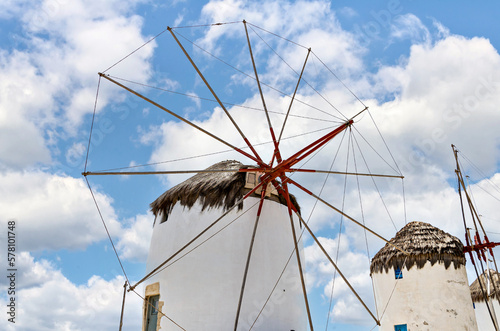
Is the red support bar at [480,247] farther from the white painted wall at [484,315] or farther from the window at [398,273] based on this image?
the white painted wall at [484,315]

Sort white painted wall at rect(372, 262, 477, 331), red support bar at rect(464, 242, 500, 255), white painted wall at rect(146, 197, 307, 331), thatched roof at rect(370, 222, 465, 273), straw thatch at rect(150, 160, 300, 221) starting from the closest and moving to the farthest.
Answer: white painted wall at rect(146, 197, 307, 331)
straw thatch at rect(150, 160, 300, 221)
white painted wall at rect(372, 262, 477, 331)
thatched roof at rect(370, 222, 465, 273)
red support bar at rect(464, 242, 500, 255)

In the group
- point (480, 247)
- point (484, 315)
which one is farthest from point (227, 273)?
point (484, 315)

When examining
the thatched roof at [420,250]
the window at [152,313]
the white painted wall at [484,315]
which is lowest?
the window at [152,313]

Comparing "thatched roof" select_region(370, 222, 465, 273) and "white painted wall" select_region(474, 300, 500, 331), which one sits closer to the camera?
"thatched roof" select_region(370, 222, 465, 273)

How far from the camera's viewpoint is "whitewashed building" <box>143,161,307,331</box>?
881 centimetres

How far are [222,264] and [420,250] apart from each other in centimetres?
609

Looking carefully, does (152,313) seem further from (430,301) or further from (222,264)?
(430,301)

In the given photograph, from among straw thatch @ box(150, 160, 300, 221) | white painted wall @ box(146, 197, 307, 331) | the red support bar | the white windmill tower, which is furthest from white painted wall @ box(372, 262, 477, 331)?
straw thatch @ box(150, 160, 300, 221)

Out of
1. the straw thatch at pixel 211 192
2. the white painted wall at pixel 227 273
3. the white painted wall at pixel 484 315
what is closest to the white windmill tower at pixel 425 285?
the white painted wall at pixel 227 273

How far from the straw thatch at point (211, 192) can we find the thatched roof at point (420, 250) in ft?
14.3

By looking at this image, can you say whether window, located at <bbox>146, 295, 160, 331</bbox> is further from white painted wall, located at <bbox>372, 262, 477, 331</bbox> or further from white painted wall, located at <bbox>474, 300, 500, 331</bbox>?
white painted wall, located at <bbox>474, 300, 500, 331</bbox>

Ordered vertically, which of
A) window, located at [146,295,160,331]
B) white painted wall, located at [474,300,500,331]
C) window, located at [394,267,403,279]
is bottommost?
window, located at [146,295,160,331]

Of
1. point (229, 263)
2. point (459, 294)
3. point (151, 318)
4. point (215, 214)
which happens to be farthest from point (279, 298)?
point (459, 294)

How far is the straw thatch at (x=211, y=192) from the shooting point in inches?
383
